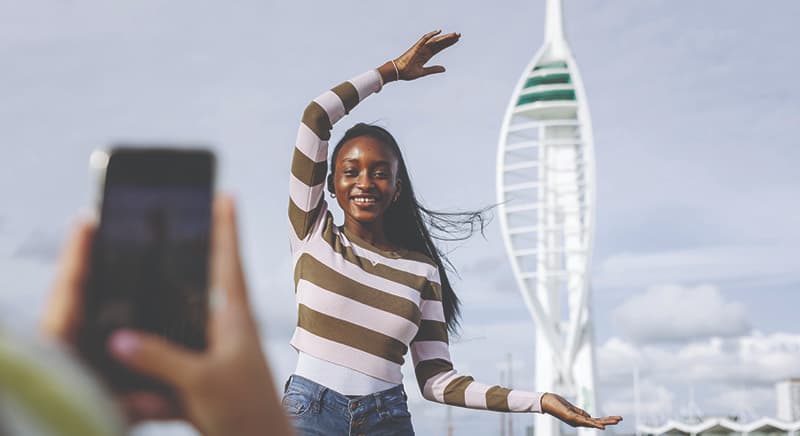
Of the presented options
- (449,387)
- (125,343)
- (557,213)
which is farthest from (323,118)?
(557,213)

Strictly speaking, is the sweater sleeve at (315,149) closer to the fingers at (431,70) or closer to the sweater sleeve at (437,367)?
the fingers at (431,70)

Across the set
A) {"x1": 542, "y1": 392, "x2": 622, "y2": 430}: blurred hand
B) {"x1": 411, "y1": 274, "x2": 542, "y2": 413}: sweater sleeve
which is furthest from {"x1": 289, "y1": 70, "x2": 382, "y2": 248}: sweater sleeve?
{"x1": 542, "y1": 392, "x2": 622, "y2": 430}: blurred hand

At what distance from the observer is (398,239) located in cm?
427

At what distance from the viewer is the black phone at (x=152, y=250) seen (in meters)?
0.72

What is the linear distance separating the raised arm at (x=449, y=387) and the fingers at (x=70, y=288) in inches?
110

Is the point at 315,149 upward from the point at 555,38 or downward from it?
downward

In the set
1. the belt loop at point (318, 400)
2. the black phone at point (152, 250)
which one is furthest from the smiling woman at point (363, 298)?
the black phone at point (152, 250)

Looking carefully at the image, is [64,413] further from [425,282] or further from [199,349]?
[425,282]

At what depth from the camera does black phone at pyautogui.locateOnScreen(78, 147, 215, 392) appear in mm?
721

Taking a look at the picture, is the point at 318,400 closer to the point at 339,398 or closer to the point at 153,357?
the point at 339,398

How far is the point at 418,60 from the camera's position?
354 centimetres

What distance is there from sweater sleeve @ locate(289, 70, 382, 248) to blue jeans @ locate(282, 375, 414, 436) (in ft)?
1.91

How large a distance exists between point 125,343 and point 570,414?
9.34 feet

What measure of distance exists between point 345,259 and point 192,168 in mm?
3126
